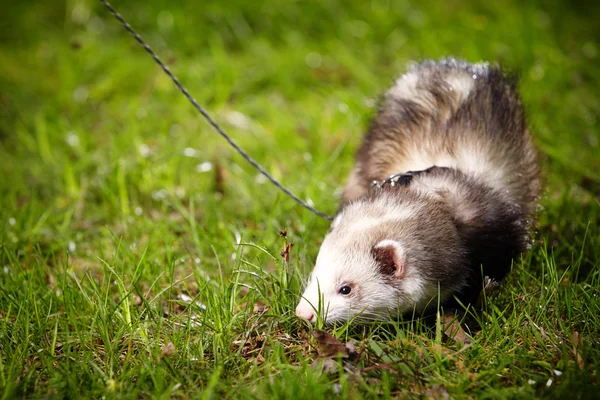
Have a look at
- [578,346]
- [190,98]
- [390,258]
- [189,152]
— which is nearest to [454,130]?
[390,258]

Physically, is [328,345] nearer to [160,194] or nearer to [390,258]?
[390,258]

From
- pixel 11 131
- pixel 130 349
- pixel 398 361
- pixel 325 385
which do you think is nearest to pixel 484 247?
pixel 398 361

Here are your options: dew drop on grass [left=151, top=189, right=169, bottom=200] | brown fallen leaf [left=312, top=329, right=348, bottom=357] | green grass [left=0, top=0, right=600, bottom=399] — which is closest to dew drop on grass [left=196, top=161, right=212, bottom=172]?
green grass [left=0, top=0, right=600, bottom=399]

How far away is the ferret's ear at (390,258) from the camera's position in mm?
2477

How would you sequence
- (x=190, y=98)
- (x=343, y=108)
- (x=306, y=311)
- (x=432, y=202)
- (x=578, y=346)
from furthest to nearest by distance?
1. (x=343, y=108)
2. (x=190, y=98)
3. (x=432, y=202)
4. (x=306, y=311)
5. (x=578, y=346)

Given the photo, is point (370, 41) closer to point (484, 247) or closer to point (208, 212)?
point (208, 212)

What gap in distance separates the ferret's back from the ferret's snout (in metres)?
0.95

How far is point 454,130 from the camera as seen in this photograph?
310cm

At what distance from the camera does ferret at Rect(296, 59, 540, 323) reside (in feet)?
8.29

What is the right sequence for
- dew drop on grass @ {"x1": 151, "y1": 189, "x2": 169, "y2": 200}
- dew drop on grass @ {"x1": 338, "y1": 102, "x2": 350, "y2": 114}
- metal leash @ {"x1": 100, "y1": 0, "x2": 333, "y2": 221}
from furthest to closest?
dew drop on grass @ {"x1": 338, "y1": 102, "x2": 350, "y2": 114} < dew drop on grass @ {"x1": 151, "y1": 189, "x2": 169, "y2": 200} < metal leash @ {"x1": 100, "y1": 0, "x2": 333, "y2": 221}

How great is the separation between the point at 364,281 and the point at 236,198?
5.32 ft

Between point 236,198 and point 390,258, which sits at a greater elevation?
point 390,258

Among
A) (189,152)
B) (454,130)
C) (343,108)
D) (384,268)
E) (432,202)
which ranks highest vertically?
(454,130)

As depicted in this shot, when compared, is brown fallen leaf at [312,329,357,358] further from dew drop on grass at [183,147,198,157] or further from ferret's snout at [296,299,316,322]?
dew drop on grass at [183,147,198,157]
